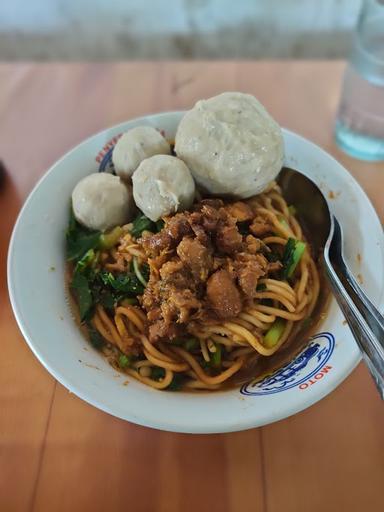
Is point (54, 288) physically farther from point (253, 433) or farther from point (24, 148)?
point (24, 148)

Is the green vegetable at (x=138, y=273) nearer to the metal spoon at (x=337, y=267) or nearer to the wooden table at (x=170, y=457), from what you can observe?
the wooden table at (x=170, y=457)

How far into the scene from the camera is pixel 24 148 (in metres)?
1.67

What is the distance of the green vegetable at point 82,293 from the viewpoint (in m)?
1.14

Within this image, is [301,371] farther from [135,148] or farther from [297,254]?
[135,148]

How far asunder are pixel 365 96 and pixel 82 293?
1.20 m

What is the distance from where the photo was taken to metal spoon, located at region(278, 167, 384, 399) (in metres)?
0.90

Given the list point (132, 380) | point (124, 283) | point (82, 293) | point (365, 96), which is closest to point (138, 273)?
point (124, 283)

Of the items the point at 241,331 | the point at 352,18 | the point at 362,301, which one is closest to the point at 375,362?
the point at 362,301

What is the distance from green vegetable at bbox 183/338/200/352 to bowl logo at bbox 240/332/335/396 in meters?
0.17

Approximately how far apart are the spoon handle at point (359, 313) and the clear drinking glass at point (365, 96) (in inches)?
22.6

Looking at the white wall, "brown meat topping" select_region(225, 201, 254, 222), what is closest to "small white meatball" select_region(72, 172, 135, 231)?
"brown meat topping" select_region(225, 201, 254, 222)

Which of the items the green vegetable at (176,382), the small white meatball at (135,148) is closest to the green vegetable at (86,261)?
the small white meatball at (135,148)

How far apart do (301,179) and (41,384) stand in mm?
876

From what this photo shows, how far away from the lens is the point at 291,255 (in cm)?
118
